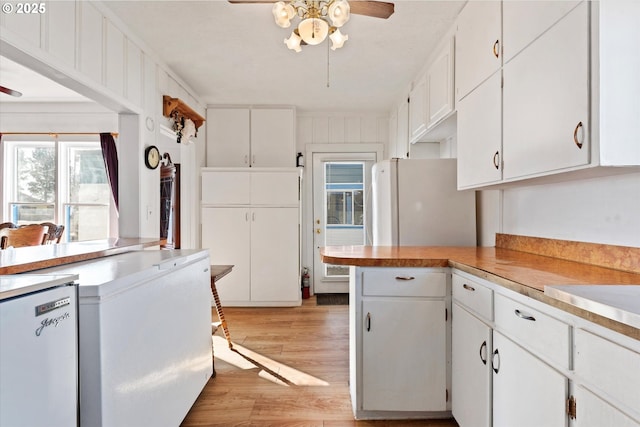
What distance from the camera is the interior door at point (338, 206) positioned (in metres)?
4.61

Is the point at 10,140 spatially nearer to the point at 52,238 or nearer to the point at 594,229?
the point at 52,238

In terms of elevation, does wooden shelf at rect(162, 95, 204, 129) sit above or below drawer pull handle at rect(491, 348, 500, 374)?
above

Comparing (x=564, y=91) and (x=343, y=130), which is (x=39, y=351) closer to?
(x=564, y=91)

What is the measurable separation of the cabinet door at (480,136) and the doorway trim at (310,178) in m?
2.41

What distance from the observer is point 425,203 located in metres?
2.62

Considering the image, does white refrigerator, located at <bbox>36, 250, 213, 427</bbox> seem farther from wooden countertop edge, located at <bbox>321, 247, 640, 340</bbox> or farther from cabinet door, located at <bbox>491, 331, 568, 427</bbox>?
cabinet door, located at <bbox>491, 331, 568, 427</bbox>

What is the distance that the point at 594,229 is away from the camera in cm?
149

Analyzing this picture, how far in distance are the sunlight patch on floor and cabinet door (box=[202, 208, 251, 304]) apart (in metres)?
1.07

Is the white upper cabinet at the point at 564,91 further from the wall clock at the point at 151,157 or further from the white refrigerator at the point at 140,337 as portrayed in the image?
the wall clock at the point at 151,157

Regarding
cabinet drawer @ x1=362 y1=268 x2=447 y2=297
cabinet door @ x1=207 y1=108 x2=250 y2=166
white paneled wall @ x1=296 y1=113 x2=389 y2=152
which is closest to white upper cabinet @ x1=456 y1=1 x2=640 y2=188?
cabinet drawer @ x1=362 y1=268 x2=447 y2=297

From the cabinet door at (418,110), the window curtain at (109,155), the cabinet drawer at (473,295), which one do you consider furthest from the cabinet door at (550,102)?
the window curtain at (109,155)

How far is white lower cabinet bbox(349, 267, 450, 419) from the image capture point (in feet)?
5.69

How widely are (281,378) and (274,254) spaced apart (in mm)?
1853

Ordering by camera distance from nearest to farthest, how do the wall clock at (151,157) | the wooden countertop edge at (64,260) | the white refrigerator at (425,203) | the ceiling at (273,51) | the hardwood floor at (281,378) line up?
the wooden countertop edge at (64,260)
the hardwood floor at (281,378)
the ceiling at (273,51)
the white refrigerator at (425,203)
the wall clock at (151,157)
